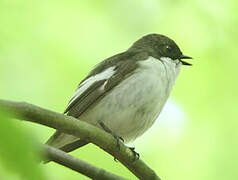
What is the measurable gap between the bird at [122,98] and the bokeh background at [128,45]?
0.52 meters

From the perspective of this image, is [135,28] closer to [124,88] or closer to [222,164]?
[124,88]

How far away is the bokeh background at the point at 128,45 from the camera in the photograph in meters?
4.52

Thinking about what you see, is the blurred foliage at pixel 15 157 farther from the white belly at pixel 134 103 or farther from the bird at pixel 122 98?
the white belly at pixel 134 103

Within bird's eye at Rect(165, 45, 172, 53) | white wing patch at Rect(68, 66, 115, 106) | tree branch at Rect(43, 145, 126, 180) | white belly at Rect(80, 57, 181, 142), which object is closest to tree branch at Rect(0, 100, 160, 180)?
tree branch at Rect(43, 145, 126, 180)

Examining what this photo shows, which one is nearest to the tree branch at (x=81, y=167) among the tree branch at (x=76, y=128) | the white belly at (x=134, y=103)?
the tree branch at (x=76, y=128)

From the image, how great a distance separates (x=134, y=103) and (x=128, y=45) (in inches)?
66.0

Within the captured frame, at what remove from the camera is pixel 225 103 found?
4602 mm

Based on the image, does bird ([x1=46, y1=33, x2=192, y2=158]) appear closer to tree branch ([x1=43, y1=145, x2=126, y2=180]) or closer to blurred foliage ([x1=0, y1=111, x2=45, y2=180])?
tree branch ([x1=43, y1=145, x2=126, y2=180])

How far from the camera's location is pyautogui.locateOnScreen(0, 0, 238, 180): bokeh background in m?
4.52

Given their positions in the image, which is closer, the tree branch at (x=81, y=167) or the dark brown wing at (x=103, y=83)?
the tree branch at (x=81, y=167)

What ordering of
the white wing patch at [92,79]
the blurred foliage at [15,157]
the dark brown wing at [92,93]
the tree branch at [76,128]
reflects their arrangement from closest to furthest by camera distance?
1. the blurred foliage at [15,157]
2. the tree branch at [76,128]
3. the dark brown wing at [92,93]
4. the white wing patch at [92,79]

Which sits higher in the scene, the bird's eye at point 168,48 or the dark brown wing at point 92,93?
the bird's eye at point 168,48

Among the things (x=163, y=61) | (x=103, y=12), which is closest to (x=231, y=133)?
(x=163, y=61)

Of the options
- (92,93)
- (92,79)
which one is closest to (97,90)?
(92,93)
